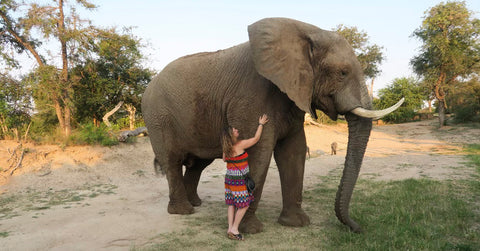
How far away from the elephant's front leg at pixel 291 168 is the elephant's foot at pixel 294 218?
19 millimetres

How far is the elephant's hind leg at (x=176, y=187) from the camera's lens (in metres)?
5.61

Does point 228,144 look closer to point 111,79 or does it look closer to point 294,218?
point 294,218

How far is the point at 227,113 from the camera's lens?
182 inches

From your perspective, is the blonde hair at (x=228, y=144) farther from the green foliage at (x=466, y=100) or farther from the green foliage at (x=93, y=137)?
the green foliage at (x=466, y=100)

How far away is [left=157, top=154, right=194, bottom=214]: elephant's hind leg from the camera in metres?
5.61

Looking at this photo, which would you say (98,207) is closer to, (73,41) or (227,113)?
(227,113)

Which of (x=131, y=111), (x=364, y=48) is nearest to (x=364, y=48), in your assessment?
(x=364, y=48)

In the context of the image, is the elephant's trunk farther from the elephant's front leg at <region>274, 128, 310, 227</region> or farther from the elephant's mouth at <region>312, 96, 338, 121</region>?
the elephant's front leg at <region>274, 128, 310, 227</region>

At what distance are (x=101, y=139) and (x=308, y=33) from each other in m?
9.89

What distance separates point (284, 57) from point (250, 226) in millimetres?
2360

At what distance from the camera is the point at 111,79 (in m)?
16.1

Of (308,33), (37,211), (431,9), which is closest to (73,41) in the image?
(37,211)

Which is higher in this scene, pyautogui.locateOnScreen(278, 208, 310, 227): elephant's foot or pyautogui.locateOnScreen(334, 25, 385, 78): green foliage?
pyautogui.locateOnScreen(334, 25, 385, 78): green foliage

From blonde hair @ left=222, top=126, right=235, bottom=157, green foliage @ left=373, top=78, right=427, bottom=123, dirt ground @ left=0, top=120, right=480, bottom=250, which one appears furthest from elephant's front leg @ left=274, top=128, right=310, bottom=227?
green foliage @ left=373, top=78, right=427, bottom=123
